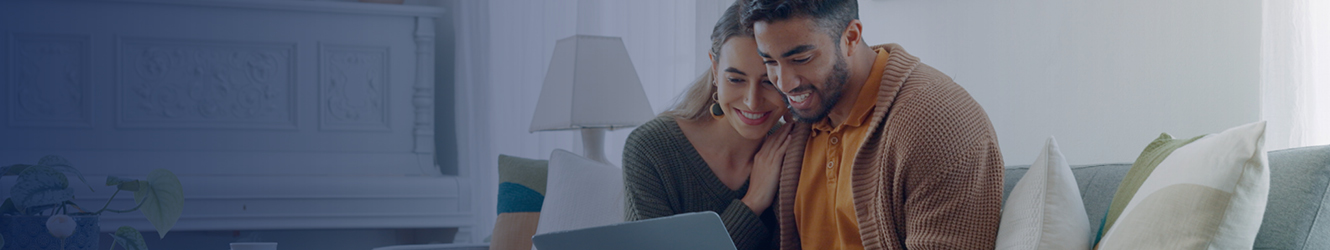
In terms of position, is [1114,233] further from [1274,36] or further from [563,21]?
[563,21]

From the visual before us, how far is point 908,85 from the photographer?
1187 mm

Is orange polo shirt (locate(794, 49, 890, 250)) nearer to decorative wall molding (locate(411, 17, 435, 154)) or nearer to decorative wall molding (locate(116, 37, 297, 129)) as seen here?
decorative wall molding (locate(411, 17, 435, 154))

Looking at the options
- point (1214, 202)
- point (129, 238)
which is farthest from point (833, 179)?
point (129, 238)

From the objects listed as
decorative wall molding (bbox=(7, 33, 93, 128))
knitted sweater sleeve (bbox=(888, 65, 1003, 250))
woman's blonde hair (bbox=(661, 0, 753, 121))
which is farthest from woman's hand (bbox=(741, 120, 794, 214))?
decorative wall molding (bbox=(7, 33, 93, 128))

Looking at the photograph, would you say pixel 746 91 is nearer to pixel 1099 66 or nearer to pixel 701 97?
pixel 701 97

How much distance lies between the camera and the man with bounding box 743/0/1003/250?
109cm

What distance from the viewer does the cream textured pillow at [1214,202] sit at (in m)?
0.84

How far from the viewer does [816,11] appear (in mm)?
1152

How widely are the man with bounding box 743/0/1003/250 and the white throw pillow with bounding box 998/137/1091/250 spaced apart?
5 centimetres

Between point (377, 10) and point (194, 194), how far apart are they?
80cm

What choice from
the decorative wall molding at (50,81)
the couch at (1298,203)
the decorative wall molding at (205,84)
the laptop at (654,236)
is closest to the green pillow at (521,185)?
the laptop at (654,236)

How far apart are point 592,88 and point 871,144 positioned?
1.00 metres

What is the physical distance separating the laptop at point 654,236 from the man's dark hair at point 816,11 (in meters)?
0.38

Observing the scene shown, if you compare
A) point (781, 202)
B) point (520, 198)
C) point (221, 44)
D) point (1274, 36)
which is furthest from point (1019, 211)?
point (221, 44)
